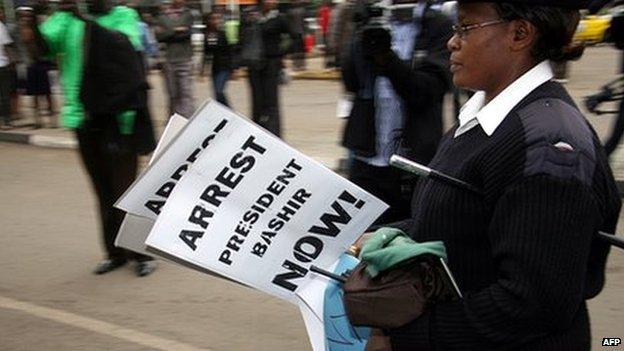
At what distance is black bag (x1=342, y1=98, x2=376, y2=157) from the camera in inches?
149

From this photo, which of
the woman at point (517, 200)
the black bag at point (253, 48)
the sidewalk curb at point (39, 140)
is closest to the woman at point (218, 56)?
the black bag at point (253, 48)

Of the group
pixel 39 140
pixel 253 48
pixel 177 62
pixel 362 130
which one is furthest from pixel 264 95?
pixel 362 130

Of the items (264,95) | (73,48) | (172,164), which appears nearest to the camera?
(172,164)

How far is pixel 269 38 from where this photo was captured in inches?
365

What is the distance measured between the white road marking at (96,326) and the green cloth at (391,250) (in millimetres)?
2722

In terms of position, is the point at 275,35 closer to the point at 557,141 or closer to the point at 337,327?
the point at 337,327

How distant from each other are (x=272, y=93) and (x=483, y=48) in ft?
24.8

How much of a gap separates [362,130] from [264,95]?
541 cm

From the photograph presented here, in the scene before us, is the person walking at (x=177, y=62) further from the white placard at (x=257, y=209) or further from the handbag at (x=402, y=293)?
the handbag at (x=402, y=293)

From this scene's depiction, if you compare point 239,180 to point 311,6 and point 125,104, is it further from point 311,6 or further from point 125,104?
point 311,6

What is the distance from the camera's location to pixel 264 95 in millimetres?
9148

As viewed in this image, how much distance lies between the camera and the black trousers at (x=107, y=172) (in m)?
5.29

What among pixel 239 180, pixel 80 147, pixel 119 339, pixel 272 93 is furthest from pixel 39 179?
pixel 239 180

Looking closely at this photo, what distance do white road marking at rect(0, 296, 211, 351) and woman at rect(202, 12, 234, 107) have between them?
16.6 feet
